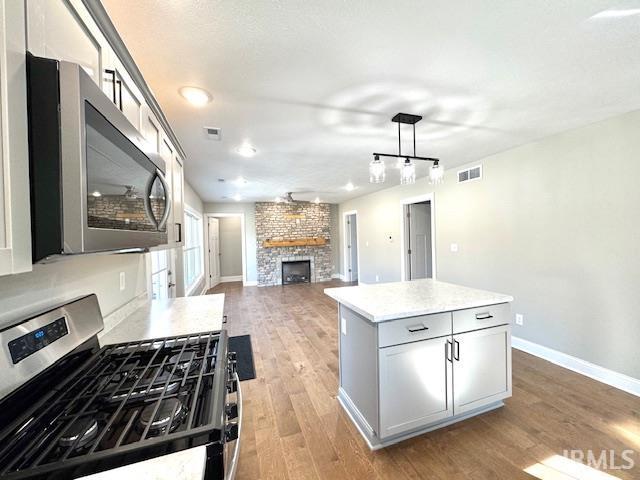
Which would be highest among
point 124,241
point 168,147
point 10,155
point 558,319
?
point 168,147

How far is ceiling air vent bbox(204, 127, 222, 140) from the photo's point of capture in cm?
249

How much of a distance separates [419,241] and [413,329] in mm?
4117

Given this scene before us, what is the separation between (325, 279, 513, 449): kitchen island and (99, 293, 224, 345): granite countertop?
0.94m

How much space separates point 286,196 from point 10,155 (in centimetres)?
582

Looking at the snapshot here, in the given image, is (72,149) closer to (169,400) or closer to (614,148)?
(169,400)

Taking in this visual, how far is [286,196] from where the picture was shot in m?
6.30

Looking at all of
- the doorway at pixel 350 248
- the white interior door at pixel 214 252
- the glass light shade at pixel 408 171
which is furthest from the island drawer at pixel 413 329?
the white interior door at pixel 214 252

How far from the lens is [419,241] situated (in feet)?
18.3

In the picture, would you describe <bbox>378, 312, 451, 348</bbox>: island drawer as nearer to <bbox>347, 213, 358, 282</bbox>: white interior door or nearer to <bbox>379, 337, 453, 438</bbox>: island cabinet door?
<bbox>379, 337, 453, 438</bbox>: island cabinet door

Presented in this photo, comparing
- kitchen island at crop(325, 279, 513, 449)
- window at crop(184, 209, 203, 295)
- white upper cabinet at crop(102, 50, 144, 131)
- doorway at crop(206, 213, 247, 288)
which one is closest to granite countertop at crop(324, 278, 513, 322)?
kitchen island at crop(325, 279, 513, 449)

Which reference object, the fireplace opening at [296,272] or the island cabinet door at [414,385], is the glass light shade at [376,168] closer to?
the island cabinet door at [414,385]

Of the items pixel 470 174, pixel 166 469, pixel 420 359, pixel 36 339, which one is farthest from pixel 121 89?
pixel 470 174

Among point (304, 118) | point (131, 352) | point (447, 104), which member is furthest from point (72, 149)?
point (447, 104)

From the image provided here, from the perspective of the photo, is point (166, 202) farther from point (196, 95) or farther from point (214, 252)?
point (214, 252)
